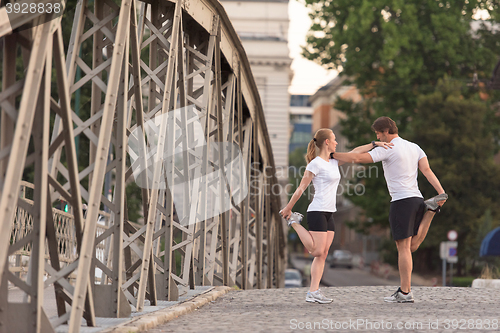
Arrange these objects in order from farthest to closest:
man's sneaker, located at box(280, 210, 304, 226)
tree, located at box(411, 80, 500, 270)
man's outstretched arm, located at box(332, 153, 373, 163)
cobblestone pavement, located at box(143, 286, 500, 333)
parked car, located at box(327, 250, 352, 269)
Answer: parked car, located at box(327, 250, 352, 269) < tree, located at box(411, 80, 500, 270) < man's sneaker, located at box(280, 210, 304, 226) < man's outstretched arm, located at box(332, 153, 373, 163) < cobblestone pavement, located at box(143, 286, 500, 333)

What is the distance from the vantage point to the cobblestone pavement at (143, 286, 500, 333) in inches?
227

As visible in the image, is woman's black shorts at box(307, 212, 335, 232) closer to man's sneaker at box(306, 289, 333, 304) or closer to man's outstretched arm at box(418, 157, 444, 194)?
man's sneaker at box(306, 289, 333, 304)

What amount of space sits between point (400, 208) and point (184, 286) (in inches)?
104

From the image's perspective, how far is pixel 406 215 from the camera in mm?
7520

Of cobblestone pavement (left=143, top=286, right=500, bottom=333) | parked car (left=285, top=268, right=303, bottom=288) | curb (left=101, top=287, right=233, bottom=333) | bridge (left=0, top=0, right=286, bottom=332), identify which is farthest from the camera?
parked car (left=285, top=268, right=303, bottom=288)

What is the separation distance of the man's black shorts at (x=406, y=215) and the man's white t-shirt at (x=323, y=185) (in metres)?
0.64

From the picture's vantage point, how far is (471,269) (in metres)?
34.3

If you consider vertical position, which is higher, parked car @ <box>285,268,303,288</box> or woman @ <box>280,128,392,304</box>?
woman @ <box>280,128,392,304</box>

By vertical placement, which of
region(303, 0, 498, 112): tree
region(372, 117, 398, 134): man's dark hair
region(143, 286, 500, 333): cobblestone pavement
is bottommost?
region(143, 286, 500, 333): cobblestone pavement

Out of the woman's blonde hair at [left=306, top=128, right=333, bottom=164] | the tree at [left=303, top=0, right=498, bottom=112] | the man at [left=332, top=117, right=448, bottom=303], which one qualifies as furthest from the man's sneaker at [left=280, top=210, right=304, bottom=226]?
the tree at [left=303, top=0, right=498, bottom=112]

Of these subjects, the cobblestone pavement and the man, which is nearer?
the cobblestone pavement

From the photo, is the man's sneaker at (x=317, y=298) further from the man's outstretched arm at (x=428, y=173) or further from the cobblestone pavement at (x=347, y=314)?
the man's outstretched arm at (x=428, y=173)

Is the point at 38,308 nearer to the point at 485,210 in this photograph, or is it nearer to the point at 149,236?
the point at 149,236

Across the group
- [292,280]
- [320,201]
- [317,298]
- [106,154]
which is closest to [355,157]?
[320,201]
